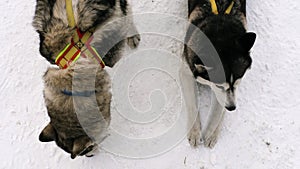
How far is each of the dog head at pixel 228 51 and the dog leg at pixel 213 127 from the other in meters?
0.42

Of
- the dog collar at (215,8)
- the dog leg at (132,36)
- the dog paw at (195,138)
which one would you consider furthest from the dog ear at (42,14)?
the dog paw at (195,138)

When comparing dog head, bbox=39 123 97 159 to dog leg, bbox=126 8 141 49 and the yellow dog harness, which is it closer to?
the yellow dog harness

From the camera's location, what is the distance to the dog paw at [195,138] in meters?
4.15

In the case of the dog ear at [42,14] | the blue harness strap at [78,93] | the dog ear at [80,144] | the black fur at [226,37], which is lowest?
the dog ear at [80,144]

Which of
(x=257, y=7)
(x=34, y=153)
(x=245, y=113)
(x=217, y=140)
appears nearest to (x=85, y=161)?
(x=34, y=153)

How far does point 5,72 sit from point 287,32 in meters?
3.99

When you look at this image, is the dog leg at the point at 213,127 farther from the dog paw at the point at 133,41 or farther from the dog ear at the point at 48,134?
the dog ear at the point at 48,134

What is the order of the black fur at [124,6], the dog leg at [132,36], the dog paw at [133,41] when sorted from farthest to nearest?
1. the dog paw at [133,41]
2. the dog leg at [132,36]
3. the black fur at [124,6]

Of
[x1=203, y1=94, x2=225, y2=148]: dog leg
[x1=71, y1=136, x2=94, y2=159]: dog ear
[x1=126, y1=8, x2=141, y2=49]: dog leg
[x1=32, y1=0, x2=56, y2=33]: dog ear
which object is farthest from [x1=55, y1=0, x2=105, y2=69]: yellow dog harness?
A: [x1=203, y1=94, x2=225, y2=148]: dog leg

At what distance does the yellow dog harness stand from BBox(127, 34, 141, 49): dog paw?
3.60ft

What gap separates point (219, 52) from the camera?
3381 millimetres

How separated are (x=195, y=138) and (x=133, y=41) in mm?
1534

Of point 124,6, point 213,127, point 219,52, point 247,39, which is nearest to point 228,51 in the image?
point 219,52

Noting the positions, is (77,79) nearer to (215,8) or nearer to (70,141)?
(70,141)
